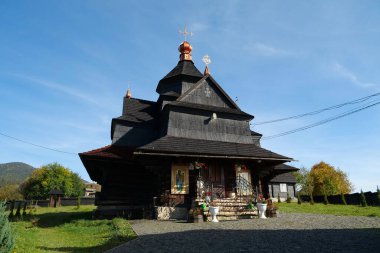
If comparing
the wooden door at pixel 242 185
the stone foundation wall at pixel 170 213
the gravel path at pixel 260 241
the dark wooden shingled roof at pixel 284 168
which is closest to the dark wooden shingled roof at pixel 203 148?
the wooden door at pixel 242 185

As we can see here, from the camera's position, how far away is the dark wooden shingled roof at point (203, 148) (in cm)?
1700

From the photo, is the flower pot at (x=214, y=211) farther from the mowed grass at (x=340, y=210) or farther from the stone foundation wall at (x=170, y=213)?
the mowed grass at (x=340, y=210)

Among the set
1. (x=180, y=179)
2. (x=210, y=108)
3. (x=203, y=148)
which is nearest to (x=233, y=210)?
(x=180, y=179)

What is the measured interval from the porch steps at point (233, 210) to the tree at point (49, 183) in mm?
64846

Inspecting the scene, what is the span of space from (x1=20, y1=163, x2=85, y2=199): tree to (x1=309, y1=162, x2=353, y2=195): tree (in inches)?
2283

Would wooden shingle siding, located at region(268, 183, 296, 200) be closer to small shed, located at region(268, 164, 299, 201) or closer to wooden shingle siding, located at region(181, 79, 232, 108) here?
small shed, located at region(268, 164, 299, 201)

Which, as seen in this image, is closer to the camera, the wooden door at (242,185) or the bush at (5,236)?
the bush at (5,236)

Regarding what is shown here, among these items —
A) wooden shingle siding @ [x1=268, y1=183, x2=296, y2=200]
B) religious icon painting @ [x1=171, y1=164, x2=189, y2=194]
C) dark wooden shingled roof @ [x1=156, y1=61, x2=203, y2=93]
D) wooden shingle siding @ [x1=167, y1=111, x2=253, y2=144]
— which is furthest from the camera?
wooden shingle siding @ [x1=268, y1=183, x2=296, y2=200]

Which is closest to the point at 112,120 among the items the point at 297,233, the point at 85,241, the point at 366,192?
the point at 85,241

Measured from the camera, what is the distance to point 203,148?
18.4 meters

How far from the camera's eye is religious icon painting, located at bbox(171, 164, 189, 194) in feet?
56.7

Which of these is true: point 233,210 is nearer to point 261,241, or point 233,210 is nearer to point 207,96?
point 261,241

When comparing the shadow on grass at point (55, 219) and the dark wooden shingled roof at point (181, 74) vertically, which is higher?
the dark wooden shingled roof at point (181, 74)

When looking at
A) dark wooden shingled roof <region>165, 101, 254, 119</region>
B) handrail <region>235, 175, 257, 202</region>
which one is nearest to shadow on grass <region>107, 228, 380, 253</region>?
handrail <region>235, 175, 257, 202</region>
